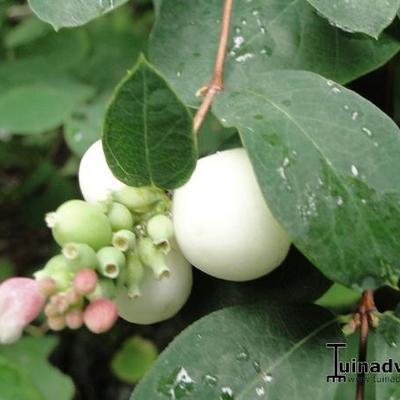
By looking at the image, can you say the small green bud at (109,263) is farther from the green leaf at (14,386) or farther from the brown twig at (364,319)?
the green leaf at (14,386)

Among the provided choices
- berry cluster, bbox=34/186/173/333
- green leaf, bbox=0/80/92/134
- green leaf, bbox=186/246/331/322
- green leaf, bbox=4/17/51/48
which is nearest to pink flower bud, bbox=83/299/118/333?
berry cluster, bbox=34/186/173/333

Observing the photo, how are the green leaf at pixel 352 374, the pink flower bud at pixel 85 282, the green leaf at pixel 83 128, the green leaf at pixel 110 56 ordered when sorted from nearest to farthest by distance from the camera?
1. the pink flower bud at pixel 85 282
2. the green leaf at pixel 352 374
3. the green leaf at pixel 83 128
4. the green leaf at pixel 110 56

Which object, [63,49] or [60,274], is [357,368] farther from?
[63,49]

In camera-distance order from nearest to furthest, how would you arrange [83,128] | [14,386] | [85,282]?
[85,282]
[14,386]
[83,128]

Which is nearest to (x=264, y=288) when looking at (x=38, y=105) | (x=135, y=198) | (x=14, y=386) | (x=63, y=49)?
(x=135, y=198)

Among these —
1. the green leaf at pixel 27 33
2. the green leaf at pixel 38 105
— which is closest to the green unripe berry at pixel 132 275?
the green leaf at pixel 38 105

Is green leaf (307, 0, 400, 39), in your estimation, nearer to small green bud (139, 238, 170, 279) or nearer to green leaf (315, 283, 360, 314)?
small green bud (139, 238, 170, 279)
